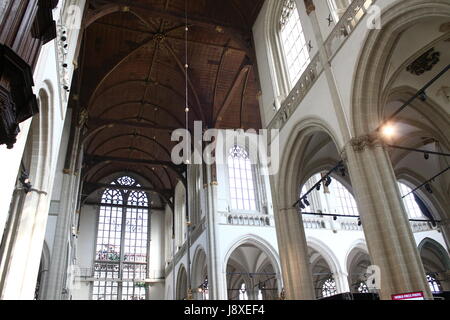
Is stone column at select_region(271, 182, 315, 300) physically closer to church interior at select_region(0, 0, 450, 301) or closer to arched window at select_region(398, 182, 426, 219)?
church interior at select_region(0, 0, 450, 301)

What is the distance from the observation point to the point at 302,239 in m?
10.7

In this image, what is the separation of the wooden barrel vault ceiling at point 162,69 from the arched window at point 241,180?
1.63 meters

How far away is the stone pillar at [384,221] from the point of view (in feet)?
21.2

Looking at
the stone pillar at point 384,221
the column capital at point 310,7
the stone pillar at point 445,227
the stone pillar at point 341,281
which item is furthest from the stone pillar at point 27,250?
the stone pillar at point 341,281

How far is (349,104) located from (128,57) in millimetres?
11613

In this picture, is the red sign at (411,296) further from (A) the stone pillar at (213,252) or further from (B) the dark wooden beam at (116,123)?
(B) the dark wooden beam at (116,123)

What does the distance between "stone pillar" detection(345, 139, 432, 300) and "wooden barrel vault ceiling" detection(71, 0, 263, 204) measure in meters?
6.66

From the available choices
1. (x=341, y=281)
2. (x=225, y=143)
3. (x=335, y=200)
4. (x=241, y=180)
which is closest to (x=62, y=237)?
(x=241, y=180)

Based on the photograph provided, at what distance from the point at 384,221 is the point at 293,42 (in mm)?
6920

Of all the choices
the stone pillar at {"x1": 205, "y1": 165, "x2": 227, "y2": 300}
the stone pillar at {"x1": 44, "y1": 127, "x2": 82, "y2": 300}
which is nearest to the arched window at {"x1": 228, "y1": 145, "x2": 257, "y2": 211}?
the stone pillar at {"x1": 205, "y1": 165, "x2": 227, "y2": 300}

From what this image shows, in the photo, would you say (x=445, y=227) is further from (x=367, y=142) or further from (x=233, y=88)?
(x=233, y=88)

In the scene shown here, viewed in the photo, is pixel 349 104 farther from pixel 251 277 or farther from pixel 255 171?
pixel 251 277

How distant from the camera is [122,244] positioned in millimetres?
27766
